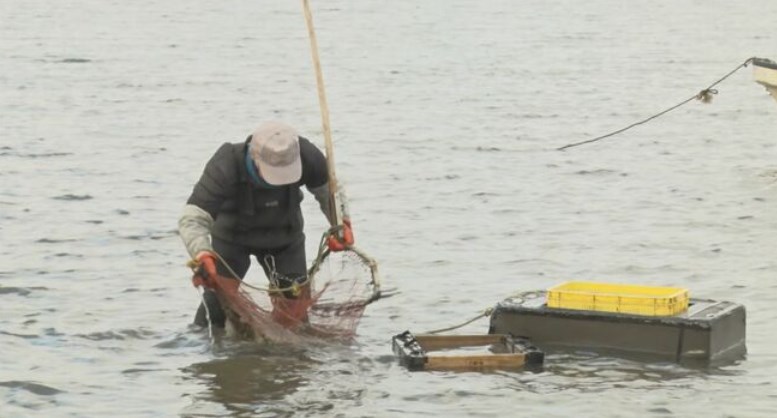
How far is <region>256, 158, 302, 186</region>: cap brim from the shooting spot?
390 inches

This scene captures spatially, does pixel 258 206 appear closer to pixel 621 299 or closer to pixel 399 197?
pixel 621 299

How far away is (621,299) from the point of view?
1038 centimetres

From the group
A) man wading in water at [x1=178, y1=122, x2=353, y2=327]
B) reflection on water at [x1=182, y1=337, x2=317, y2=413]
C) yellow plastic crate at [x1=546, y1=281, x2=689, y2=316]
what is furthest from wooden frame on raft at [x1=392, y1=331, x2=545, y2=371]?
man wading in water at [x1=178, y1=122, x2=353, y2=327]

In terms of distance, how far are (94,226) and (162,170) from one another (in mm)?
3680

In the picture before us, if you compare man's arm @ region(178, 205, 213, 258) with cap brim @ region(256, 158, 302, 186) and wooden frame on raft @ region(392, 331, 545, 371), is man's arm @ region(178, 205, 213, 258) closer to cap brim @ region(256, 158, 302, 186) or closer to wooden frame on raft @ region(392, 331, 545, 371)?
cap brim @ region(256, 158, 302, 186)

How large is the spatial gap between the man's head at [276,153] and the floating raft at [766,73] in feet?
32.5

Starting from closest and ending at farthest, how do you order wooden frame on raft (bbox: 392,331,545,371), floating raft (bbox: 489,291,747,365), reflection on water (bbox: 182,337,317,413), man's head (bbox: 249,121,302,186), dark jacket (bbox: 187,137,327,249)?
man's head (bbox: 249,121,302,186), reflection on water (bbox: 182,337,317,413), dark jacket (bbox: 187,137,327,249), floating raft (bbox: 489,291,747,365), wooden frame on raft (bbox: 392,331,545,371)

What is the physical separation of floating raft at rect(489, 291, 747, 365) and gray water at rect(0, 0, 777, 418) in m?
0.11

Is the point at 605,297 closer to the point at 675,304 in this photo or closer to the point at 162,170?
the point at 675,304

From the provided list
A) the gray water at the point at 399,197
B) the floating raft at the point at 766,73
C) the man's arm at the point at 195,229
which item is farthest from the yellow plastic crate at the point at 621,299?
the floating raft at the point at 766,73

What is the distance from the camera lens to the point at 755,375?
1040cm

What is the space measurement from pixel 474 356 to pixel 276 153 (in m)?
1.69

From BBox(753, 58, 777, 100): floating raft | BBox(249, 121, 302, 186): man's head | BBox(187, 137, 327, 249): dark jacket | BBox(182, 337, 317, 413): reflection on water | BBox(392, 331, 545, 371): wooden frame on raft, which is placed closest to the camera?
BBox(249, 121, 302, 186): man's head

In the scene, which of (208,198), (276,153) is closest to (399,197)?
(208,198)
